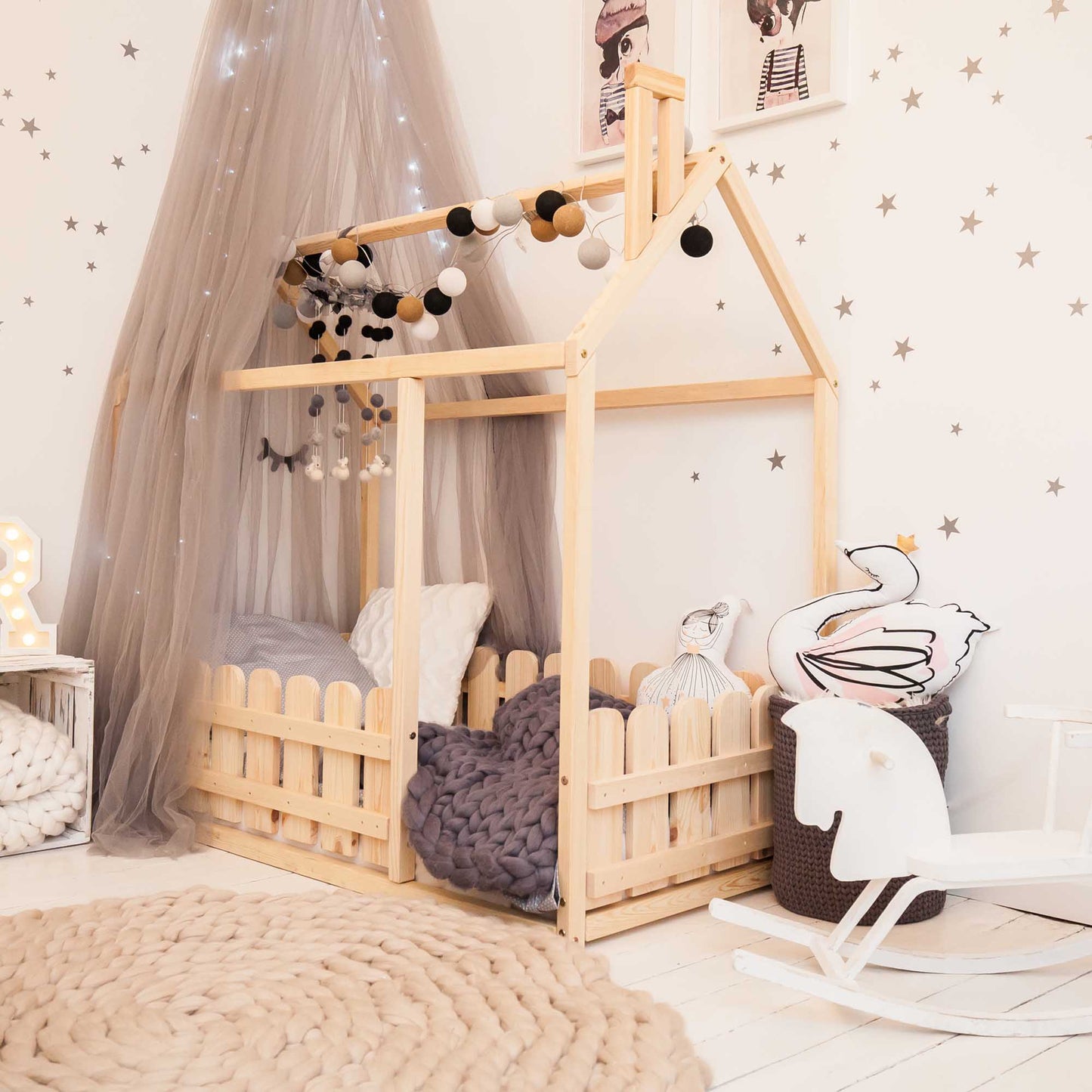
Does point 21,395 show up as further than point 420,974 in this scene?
Yes

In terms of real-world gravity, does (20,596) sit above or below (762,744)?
above

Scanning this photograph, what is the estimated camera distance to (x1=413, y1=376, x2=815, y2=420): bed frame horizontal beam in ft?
8.73

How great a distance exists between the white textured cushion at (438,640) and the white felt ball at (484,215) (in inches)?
36.7

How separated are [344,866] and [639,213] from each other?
4.71 ft

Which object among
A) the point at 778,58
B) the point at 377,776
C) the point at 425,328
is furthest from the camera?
the point at 778,58

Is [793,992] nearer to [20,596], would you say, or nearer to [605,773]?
[605,773]

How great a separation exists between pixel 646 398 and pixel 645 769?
105cm

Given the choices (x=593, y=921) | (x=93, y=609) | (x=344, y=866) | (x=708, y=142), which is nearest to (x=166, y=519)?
(x=93, y=609)

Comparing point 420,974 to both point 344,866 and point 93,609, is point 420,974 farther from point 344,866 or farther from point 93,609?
point 93,609

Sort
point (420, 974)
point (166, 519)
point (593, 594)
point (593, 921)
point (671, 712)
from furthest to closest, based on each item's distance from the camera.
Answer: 1. point (593, 594)
2. point (166, 519)
3. point (671, 712)
4. point (593, 921)
5. point (420, 974)

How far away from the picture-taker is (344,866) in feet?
7.88

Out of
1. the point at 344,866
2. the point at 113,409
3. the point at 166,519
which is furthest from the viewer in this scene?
the point at 113,409

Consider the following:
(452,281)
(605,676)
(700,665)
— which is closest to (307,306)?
(452,281)

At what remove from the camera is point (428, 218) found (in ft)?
8.50
